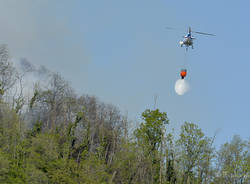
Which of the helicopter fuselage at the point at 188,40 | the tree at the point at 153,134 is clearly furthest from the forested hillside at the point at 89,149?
the helicopter fuselage at the point at 188,40

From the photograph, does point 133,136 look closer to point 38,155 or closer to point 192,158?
point 192,158

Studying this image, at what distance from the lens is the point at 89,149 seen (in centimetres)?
5128

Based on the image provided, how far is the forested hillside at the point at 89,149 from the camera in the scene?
108ft

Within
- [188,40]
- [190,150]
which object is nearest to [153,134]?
[190,150]

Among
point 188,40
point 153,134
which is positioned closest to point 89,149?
point 153,134

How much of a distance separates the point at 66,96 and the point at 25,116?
8144 millimetres

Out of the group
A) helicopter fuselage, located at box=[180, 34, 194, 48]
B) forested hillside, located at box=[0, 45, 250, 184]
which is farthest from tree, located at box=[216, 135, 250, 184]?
helicopter fuselage, located at box=[180, 34, 194, 48]

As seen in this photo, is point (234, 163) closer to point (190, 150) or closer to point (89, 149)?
point (190, 150)

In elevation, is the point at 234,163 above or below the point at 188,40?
below

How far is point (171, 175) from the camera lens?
43.4 m

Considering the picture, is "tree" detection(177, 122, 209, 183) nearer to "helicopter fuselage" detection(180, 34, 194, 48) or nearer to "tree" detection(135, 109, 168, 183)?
"tree" detection(135, 109, 168, 183)

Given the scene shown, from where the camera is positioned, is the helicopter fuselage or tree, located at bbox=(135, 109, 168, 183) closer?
the helicopter fuselage

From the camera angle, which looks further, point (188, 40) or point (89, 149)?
point (89, 149)

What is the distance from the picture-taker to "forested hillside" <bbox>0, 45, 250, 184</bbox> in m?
33.0
